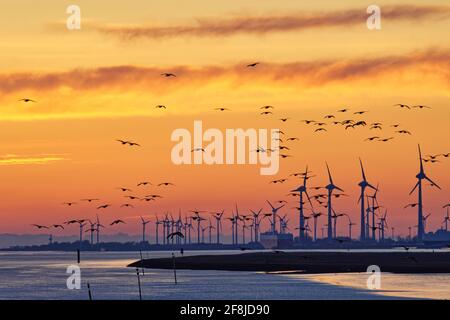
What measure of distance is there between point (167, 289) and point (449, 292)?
136ft

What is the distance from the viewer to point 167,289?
14275 centimetres

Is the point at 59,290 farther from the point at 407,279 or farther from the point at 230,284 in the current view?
the point at 407,279

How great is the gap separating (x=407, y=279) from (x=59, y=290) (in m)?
58.1
